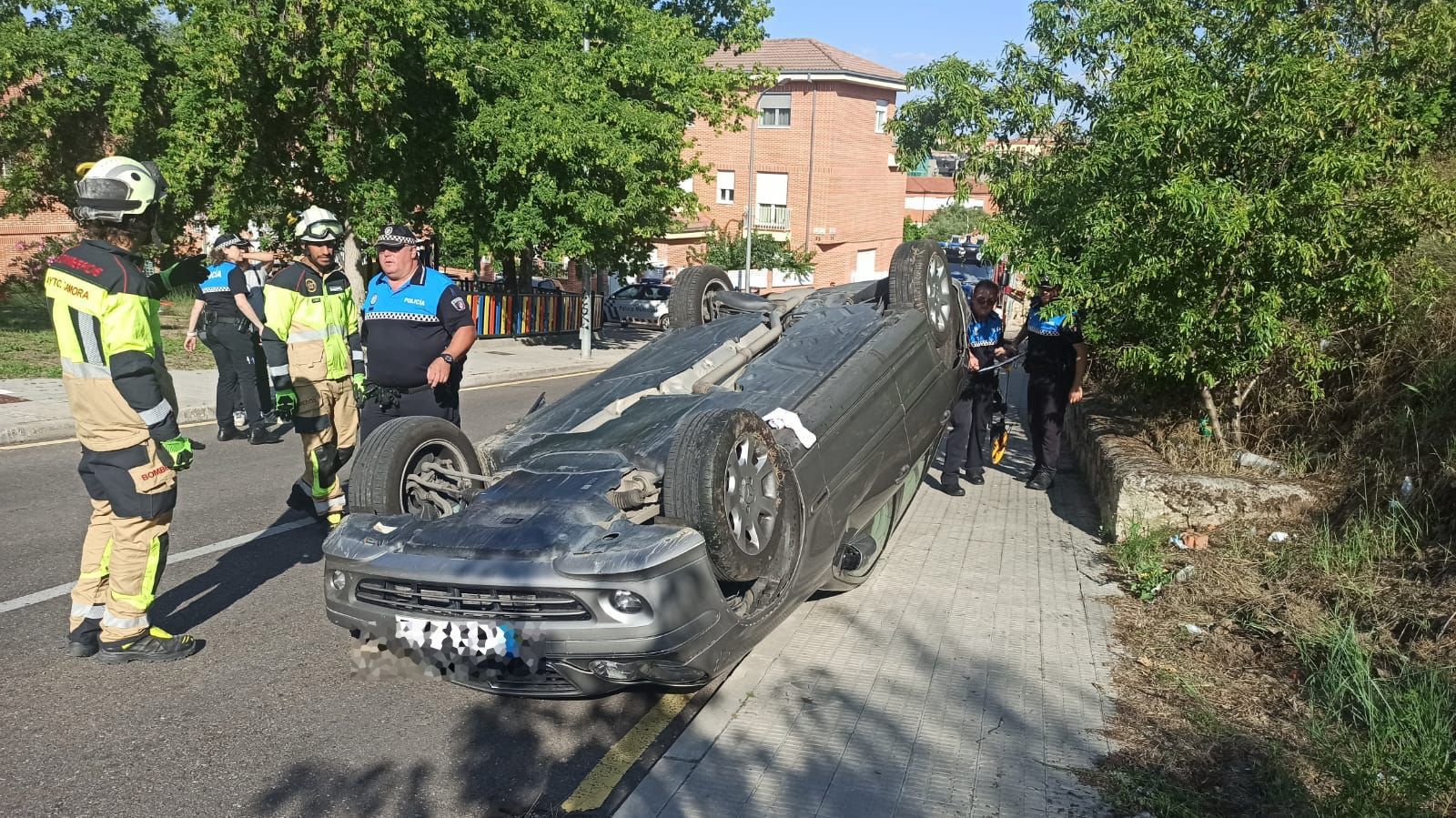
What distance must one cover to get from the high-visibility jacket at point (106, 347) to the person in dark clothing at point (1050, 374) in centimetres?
639

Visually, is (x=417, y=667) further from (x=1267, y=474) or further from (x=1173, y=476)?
(x=1267, y=474)

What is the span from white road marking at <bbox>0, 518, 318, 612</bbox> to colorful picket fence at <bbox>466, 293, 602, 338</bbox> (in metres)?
15.6

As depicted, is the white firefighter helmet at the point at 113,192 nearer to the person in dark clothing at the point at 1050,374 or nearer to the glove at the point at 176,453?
the glove at the point at 176,453

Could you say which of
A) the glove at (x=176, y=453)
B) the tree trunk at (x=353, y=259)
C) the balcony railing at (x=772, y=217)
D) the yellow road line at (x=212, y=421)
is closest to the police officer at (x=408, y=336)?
the glove at (x=176, y=453)

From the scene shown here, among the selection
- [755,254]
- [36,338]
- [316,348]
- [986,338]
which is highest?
[755,254]

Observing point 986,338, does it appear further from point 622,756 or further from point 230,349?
point 230,349

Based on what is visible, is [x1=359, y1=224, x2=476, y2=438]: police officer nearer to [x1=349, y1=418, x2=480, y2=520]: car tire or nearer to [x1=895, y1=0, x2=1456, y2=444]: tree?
[x1=349, y1=418, x2=480, y2=520]: car tire

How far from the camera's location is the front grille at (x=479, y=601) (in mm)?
3564

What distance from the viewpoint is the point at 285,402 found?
6203 millimetres

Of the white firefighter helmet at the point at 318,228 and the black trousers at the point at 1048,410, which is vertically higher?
the white firefighter helmet at the point at 318,228

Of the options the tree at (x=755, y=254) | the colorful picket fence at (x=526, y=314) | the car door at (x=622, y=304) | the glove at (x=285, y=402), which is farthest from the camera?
the tree at (x=755, y=254)

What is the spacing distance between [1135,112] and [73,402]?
5.91 m

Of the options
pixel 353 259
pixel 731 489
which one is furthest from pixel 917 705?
pixel 353 259

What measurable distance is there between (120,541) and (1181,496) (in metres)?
5.70
